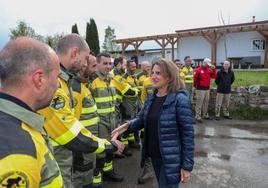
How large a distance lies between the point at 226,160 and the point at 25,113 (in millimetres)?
5219

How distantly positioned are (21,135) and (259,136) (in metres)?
7.46

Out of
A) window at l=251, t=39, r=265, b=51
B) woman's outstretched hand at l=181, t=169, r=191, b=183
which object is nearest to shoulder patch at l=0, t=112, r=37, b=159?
woman's outstretched hand at l=181, t=169, r=191, b=183

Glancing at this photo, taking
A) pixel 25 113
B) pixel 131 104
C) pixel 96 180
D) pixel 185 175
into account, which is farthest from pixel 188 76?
pixel 25 113

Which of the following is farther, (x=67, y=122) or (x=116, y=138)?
(x=116, y=138)

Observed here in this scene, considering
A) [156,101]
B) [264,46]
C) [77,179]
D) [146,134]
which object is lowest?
[77,179]

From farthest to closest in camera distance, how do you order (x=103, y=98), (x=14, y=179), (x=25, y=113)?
(x=103, y=98) < (x=25, y=113) < (x=14, y=179)

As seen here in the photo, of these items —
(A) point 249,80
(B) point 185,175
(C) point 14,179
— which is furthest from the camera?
(A) point 249,80

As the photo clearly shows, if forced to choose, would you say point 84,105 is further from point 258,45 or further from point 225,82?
point 258,45

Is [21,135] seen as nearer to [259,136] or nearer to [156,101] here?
[156,101]

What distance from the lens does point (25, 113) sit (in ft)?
3.93

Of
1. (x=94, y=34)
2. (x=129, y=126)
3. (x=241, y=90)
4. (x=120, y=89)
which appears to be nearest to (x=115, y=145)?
(x=129, y=126)

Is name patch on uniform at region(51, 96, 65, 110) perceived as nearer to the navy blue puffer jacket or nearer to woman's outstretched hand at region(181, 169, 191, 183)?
the navy blue puffer jacket

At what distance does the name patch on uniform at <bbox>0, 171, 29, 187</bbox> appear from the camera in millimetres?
998

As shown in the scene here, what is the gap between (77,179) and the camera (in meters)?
3.21
